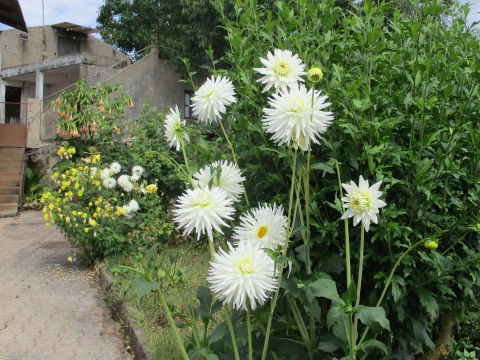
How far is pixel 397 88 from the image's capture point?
2.37 meters

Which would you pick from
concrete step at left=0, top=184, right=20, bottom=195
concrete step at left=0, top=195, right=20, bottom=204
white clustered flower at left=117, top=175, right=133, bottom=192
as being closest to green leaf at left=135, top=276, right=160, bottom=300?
white clustered flower at left=117, top=175, right=133, bottom=192

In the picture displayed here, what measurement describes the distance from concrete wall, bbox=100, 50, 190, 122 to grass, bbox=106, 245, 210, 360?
12436mm

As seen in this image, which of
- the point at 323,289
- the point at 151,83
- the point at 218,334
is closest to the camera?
the point at 323,289

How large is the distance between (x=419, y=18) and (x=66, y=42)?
25744mm

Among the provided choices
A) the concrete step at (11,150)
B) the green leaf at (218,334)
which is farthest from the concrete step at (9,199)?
the green leaf at (218,334)

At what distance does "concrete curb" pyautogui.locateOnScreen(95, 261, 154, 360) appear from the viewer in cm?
386

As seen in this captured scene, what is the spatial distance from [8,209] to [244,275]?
12.9 meters

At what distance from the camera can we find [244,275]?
1.69m

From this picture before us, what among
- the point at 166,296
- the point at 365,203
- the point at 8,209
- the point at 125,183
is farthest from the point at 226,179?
the point at 8,209

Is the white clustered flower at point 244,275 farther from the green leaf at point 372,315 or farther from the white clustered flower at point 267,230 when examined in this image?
the green leaf at point 372,315

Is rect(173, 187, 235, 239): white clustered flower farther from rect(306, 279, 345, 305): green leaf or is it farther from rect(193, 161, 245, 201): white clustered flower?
rect(306, 279, 345, 305): green leaf

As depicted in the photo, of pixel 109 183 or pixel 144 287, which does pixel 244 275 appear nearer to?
pixel 144 287

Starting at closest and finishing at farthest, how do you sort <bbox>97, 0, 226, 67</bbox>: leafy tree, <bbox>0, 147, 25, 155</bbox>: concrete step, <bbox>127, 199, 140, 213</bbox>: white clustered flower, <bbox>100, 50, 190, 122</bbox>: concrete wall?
<bbox>127, 199, 140, 213</bbox>: white clustered flower < <bbox>0, 147, 25, 155</bbox>: concrete step < <bbox>100, 50, 190, 122</bbox>: concrete wall < <bbox>97, 0, 226, 67</bbox>: leafy tree

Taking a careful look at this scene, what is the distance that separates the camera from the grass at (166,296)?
11.3 feet
